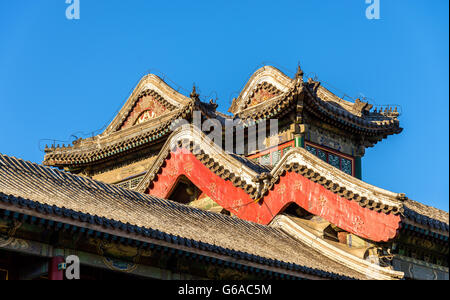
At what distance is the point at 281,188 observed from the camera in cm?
2195

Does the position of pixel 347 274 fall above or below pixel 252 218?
below

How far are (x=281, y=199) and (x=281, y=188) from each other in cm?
29

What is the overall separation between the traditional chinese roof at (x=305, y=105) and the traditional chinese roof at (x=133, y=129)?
2.06m

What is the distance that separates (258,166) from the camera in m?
26.1

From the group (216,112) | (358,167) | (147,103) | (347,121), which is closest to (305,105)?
(347,121)

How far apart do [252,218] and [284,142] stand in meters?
5.49

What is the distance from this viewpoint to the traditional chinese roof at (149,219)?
13875mm

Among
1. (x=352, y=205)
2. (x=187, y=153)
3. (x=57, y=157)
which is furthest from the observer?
(x=57, y=157)

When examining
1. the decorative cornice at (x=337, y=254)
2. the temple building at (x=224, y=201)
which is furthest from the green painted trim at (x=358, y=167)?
the decorative cornice at (x=337, y=254)

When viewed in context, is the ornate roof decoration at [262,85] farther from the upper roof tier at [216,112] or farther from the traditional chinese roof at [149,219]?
the traditional chinese roof at [149,219]

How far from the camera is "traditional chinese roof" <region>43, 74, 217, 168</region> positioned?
29922 mm

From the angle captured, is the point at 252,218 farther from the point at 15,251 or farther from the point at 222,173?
the point at 15,251
